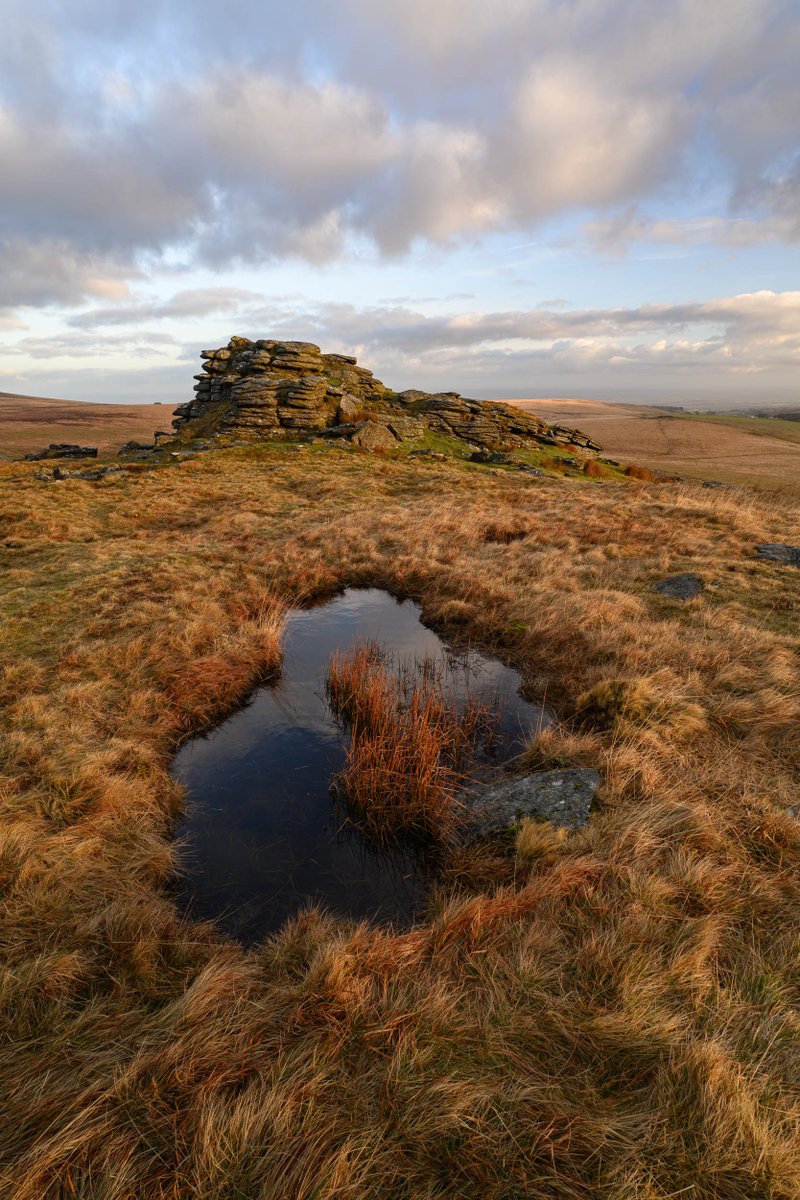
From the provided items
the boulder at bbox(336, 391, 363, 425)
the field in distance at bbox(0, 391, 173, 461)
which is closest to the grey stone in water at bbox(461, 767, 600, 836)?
the boulder at bbox(336, 391, 363, 425)

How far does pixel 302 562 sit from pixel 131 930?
A: 457 inches

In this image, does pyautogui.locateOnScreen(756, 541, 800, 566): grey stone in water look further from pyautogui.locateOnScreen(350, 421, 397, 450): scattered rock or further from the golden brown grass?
pyautogui.locateOnScreen(350, 421, 397, 450): scattered rock

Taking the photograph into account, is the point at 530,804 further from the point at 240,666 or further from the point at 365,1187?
the point at 240,666

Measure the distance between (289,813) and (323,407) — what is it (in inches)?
1495

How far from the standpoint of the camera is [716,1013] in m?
3.62

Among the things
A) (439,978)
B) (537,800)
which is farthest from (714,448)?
(439,978)

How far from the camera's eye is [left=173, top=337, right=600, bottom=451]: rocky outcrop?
37812 millimetres

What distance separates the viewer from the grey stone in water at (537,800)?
584cm

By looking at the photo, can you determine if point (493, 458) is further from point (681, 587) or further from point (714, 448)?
point (714, 448)

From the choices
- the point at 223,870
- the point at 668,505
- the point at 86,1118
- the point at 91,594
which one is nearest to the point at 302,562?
the point at 91,594

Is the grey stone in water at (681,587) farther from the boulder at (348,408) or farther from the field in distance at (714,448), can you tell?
the boulder at (348,408)

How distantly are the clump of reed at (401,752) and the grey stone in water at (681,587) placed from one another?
684 centimetres

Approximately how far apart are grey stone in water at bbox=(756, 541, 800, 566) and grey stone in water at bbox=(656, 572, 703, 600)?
3804 millimetres

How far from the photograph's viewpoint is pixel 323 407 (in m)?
39.9
